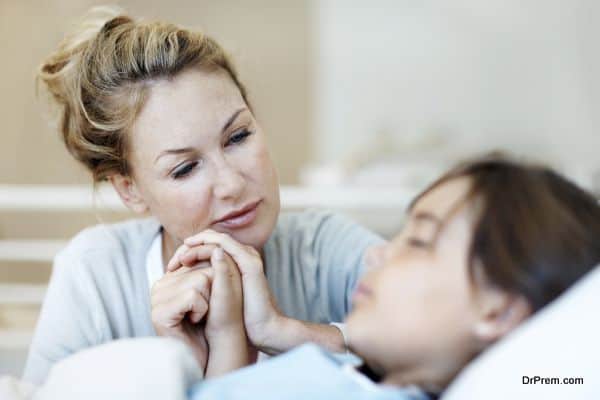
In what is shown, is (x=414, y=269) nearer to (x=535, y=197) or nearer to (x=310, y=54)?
(x=535, y=197)

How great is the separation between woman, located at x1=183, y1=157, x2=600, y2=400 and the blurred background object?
8.75 ft

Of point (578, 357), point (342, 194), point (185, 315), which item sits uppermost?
point (578, 357)

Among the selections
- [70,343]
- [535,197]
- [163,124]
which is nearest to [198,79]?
[163,124]

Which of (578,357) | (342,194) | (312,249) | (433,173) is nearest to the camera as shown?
(578,357)

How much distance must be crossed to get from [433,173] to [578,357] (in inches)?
116

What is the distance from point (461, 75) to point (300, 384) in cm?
332

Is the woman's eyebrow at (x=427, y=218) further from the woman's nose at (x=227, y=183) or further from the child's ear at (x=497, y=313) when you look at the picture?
the woman's nose at (x=227, y=183)

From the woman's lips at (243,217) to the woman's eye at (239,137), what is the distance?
110mm

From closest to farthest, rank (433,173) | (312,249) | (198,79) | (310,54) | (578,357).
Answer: (578,357) < (198,79) < (312,249) < (433,173) < (310,54)

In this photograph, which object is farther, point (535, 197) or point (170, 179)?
point (170, 179)

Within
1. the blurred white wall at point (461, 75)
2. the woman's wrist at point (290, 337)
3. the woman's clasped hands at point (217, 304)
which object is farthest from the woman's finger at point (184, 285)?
the blurred white wall at point (461, 75)

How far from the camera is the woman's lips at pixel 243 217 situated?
124 cm

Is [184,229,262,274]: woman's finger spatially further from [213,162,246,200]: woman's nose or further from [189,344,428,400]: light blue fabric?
[189,344,428,400]: light blue fabric

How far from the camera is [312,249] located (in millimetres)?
1444
